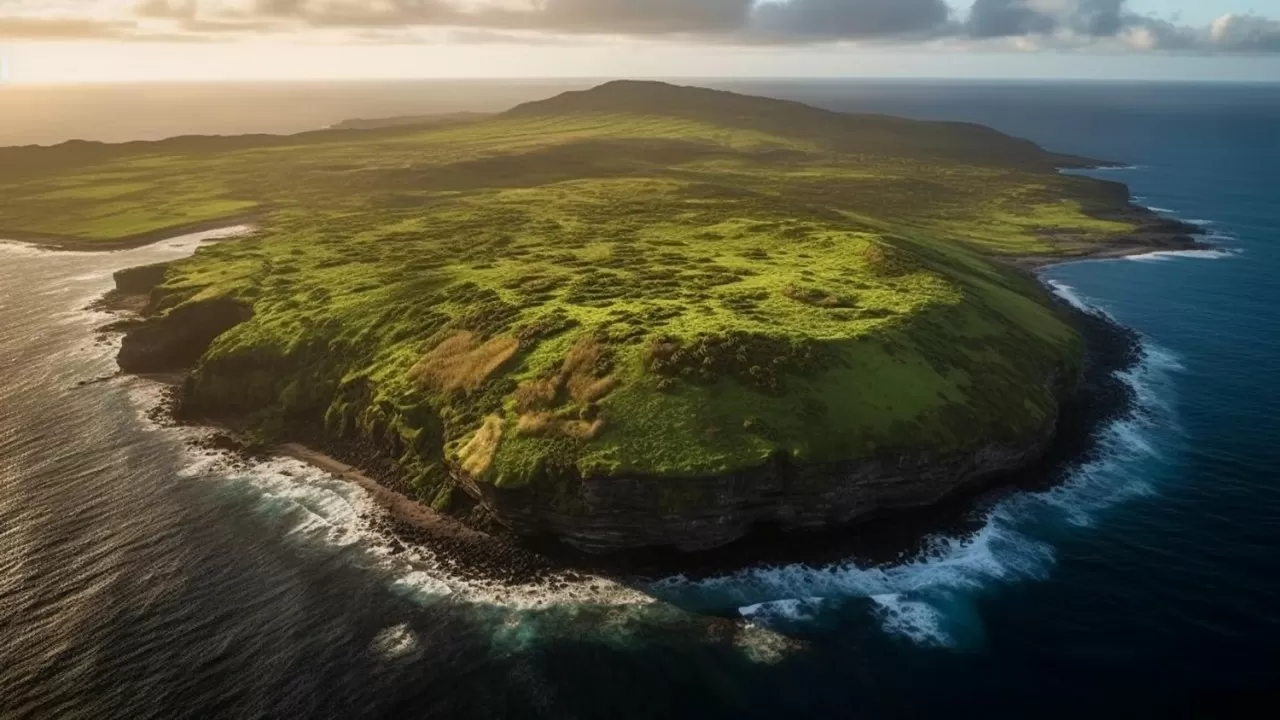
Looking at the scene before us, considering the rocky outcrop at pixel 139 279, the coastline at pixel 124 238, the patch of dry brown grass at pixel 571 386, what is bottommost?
the patch of dry brown grass at pixel 571 386

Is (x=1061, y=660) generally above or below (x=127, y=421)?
below

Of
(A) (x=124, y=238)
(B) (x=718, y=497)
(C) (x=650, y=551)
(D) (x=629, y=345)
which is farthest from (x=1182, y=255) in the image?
(A) (x=124, y=238)

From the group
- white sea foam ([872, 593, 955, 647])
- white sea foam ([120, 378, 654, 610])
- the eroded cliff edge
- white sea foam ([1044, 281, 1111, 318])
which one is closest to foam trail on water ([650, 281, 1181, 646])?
white sea foam ([872, 593, 955, 647])

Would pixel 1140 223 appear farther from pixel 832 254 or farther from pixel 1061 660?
pixel 1061 660

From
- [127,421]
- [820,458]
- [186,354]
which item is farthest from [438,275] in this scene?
[820,458]

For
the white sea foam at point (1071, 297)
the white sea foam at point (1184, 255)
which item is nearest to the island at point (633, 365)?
the white sea foam at point (1071, 297)

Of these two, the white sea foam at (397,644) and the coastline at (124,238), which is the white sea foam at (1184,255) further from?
the coastline at (124,238)
